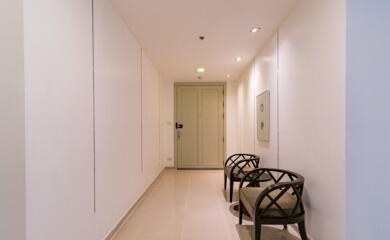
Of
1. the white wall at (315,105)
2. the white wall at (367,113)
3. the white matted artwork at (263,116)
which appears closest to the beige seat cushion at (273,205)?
the white wall at (315,105)

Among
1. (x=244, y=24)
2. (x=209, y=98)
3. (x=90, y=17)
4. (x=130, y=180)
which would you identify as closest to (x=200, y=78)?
(x=209, y=98)

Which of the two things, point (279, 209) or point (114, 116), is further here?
point (114, 116)

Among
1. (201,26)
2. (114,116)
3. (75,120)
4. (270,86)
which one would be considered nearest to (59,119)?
(75,120)

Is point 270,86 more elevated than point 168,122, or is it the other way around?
point 270,86

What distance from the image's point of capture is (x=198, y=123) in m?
6.87

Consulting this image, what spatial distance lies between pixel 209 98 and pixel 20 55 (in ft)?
18.8

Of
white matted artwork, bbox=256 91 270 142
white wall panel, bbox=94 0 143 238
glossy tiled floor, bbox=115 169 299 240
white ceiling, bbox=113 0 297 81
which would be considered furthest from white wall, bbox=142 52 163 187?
white matted artwork, bbox=256 91 270 142

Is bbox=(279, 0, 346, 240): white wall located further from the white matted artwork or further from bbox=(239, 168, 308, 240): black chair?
the white matted artwork

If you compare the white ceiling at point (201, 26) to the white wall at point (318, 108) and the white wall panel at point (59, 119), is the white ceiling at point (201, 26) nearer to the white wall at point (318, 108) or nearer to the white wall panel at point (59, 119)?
the white wall at point (318, 108)

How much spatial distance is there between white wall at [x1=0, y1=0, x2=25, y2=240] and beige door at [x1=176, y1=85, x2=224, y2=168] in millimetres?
5581

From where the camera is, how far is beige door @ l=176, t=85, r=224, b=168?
22.5 ft

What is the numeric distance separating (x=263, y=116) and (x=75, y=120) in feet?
9.47

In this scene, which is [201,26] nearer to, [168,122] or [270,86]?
[270,86]

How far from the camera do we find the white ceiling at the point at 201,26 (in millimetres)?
2658
